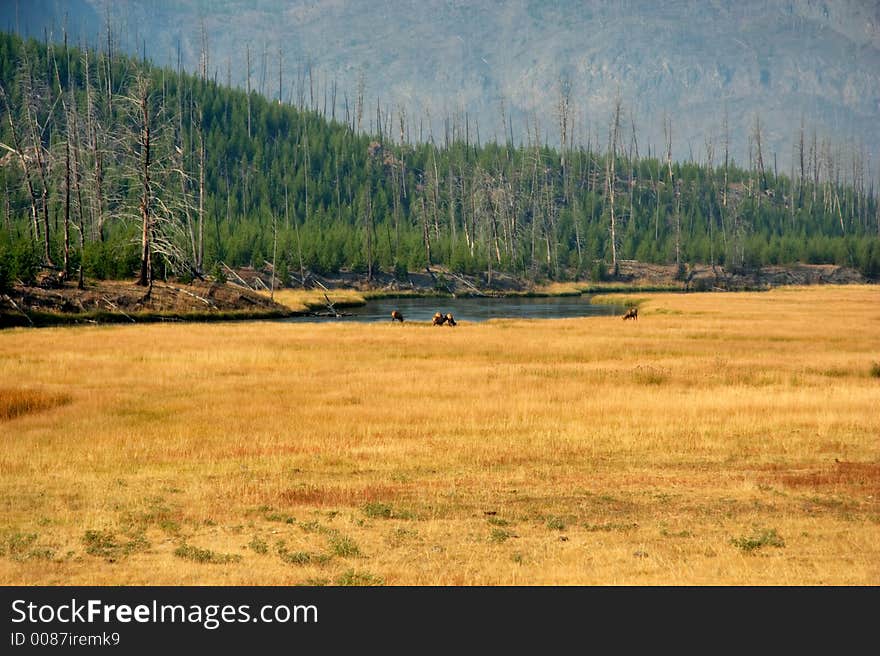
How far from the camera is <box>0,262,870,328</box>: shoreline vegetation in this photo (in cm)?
7131

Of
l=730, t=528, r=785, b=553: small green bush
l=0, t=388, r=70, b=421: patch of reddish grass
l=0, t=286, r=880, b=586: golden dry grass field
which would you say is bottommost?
l=730, t=528, r=785, b=553: small green bush

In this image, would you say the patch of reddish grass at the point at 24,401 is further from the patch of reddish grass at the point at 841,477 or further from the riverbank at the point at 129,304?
the riverbank at the point at 129,304

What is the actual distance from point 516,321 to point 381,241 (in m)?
88.6

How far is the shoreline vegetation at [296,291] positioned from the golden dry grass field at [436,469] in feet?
83.1

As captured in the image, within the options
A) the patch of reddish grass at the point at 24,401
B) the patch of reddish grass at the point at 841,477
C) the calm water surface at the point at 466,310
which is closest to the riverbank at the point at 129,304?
the calm water surface at the point at 466,310

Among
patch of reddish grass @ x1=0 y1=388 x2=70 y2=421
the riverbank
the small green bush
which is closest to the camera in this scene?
the small green bush

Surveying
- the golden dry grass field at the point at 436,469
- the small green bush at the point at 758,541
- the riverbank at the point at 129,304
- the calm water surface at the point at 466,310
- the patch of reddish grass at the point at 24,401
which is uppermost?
the riverbank at the point at 129,304

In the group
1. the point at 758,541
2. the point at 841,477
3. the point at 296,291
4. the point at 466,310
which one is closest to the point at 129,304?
the point at 466,310

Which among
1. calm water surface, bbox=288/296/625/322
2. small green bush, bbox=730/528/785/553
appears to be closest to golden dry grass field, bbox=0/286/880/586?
small green bush, bbox=730/528/785/553

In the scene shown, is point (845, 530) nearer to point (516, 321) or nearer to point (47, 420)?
point (47, 420)

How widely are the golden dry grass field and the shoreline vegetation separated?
25.3 metres

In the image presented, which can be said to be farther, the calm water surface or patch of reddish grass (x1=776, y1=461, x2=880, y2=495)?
the calm water surface

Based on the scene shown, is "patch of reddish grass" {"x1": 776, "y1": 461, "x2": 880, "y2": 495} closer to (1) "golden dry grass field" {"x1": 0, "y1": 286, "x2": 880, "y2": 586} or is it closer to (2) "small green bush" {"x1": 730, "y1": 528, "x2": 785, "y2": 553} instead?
(1) "golden dry grass field" {"x1": 0, "y1": 286, "x2": 880, "y2": 586}

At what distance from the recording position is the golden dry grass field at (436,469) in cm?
1599
